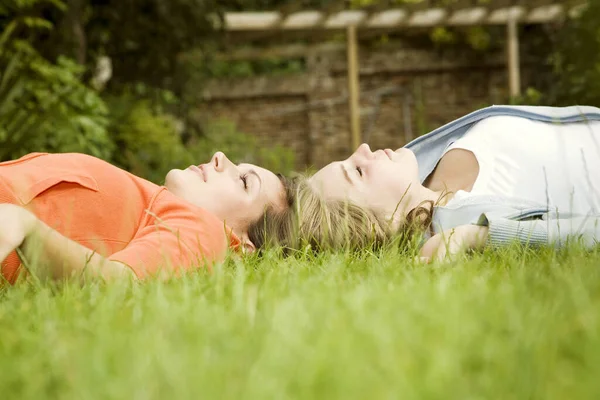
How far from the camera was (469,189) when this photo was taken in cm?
355

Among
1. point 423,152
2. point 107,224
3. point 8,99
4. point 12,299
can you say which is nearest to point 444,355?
point 12,299

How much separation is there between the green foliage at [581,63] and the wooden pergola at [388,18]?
298 centimetres

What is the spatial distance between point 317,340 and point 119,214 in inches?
55.7

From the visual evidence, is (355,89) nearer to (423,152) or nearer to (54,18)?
(54,18)

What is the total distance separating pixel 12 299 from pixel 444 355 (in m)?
1.14

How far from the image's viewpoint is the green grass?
1.07m

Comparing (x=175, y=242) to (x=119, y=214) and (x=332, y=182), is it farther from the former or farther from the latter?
(x=332, y=182)

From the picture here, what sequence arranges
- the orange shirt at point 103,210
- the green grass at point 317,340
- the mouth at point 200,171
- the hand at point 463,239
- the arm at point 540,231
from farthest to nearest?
1. the mouth at point 200,171
2. the hand at point 463,239
3. the arm at point 540,231
4. the orange shirt at point 103,210
5. the green grass at point 317,340

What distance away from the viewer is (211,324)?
56.1 inches

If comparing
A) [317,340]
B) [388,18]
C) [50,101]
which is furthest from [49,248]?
[388,18]

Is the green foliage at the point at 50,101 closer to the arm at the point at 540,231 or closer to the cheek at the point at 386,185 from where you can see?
the cheek at the point at 386,185

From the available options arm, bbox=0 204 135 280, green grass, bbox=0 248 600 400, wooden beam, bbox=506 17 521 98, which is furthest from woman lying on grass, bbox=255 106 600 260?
wooden beam, bbox=506 17 521 98

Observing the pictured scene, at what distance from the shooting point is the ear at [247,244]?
113 inches

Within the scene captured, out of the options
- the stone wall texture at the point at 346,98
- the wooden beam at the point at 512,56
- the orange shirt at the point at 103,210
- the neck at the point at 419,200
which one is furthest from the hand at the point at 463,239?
the stone wall texture at the point at 346,98
